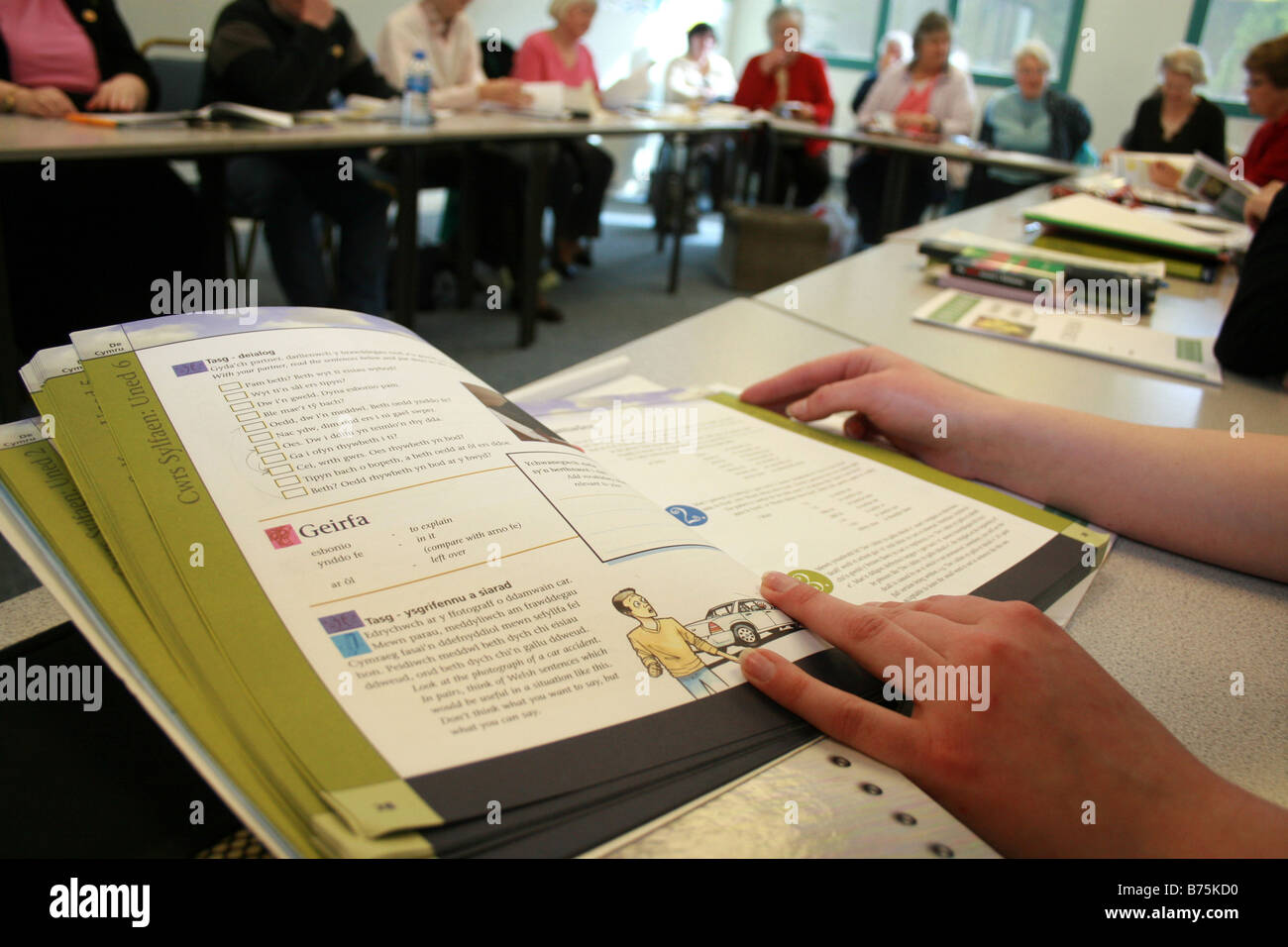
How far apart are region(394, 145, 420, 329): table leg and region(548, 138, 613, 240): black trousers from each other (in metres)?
1.31

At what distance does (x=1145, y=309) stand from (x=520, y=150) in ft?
9.44

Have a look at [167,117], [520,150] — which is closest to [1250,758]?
[167,117]

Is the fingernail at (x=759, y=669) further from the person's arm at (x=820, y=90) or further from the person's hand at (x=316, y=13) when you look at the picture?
the person's arm at (x=820, y=90)

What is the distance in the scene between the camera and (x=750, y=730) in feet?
1.14

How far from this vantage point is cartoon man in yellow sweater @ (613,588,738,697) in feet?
1.17

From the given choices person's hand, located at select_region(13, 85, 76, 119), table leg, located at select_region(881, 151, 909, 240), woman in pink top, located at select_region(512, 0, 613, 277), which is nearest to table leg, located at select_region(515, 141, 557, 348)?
woman in pink top, located at select_region(512, 0, 613, 277)

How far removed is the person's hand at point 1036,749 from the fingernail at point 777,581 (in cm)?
5

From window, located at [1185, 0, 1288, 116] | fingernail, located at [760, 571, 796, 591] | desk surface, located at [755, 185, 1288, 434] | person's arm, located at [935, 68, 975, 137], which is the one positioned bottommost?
fingernail, located at [760, 571, 796, 591]

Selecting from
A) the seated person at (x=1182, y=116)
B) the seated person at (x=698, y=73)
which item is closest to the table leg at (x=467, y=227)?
the seated person at (x=698, y=73)

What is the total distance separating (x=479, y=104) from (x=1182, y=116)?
3.74 m

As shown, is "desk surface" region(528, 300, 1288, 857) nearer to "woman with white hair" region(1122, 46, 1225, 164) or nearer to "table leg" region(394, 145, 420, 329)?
"table leg" region(394, 145, 420, 329)

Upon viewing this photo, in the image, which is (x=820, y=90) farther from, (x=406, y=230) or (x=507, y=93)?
(x=406, y=230)

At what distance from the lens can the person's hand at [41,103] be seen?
1990 mm
